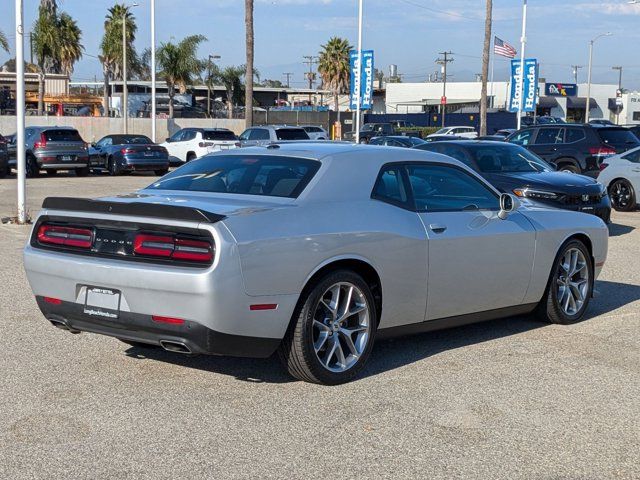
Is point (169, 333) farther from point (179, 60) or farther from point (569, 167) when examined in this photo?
point (179, 60)

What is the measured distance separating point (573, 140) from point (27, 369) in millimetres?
17724

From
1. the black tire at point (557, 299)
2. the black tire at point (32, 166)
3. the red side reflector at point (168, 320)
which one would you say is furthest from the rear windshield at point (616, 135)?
the red side reflector at point (168, 320)

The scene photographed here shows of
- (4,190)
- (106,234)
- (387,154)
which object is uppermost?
(387,154)

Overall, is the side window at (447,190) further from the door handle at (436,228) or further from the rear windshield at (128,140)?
the rear windshield at (128,140)

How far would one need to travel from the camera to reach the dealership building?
85.5 meters

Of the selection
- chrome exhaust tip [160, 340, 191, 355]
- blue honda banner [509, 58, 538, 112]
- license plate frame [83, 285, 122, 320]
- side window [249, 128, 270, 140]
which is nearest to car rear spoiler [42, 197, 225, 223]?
license plate frame [83, 285, 122, 320]

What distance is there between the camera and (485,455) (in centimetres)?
486

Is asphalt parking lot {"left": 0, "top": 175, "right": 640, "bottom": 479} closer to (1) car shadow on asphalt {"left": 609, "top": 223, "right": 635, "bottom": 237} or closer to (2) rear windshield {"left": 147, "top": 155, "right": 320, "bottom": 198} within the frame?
(2) rear windshield {"left": 147, "top": 155, "right": 320, "bottom": 198}

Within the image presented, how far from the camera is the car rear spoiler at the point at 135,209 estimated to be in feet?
17.8

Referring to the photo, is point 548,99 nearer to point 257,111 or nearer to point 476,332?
point 257,111

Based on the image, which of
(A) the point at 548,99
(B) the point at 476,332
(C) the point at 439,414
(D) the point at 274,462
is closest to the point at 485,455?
(C) the point at 439,414

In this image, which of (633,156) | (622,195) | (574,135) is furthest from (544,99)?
(633,156)

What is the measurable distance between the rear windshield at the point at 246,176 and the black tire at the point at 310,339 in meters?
0.66

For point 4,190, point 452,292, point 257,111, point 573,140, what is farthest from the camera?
point 257,111
